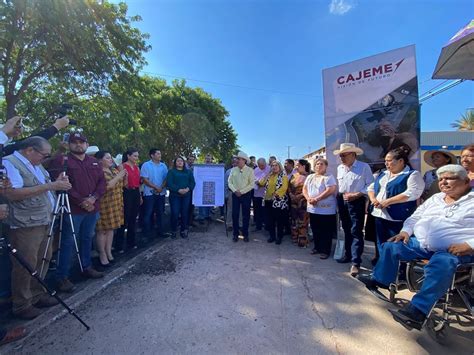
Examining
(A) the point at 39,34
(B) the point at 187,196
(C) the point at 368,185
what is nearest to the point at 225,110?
(A) the point at 39,34

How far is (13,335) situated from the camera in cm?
219

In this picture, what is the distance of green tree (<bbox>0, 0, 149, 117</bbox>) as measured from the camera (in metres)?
6.88

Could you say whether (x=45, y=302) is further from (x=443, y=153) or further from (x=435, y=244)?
(x=443, y=153)

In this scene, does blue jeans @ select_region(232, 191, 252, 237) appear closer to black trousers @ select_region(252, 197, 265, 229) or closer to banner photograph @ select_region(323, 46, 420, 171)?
black trousers @ select_region(252, 197, 265, 229)

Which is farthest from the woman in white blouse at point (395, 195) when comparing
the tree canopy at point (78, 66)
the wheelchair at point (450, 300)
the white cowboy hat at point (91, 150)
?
the tree canopy at point (78, 66)

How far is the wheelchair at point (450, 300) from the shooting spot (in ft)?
7.01

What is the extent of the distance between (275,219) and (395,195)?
251cm

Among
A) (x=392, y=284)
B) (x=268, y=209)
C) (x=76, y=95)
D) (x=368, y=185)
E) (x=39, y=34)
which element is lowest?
(x=392, y=284)

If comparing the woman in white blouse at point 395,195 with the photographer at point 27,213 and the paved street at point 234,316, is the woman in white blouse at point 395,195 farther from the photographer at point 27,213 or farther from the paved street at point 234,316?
the photographer at point 27,213

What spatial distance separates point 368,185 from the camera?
3.83 meters

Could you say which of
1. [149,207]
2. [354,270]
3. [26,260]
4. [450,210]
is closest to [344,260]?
[354,270]

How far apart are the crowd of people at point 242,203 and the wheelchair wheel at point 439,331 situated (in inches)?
14.2

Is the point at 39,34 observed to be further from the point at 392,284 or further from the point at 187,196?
the point at 392,284

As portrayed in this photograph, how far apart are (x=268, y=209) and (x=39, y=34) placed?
8497mm
